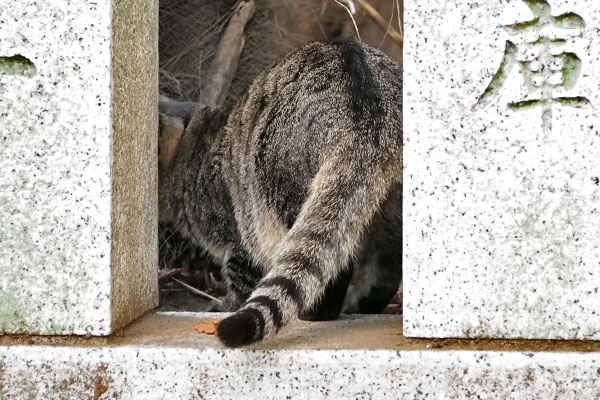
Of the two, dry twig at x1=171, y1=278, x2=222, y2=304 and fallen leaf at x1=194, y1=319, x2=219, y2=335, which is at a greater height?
dry twig at x1=171, y1=278, x2=222, y2=304

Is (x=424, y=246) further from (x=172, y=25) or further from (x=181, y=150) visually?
(x=172, y=25)

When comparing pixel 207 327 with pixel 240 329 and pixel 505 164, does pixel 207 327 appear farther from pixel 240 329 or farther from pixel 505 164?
pixel 505 164

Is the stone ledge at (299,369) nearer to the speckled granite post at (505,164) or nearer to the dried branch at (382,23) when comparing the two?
the speckled granite post at (505,164)

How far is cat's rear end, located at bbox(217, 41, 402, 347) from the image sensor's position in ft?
8.61

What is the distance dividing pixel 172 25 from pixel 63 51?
262cm

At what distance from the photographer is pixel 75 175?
2.49 m

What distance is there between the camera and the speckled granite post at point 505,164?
2.34 meters

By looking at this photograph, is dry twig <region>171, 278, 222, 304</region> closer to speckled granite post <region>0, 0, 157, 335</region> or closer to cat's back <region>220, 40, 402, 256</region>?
cat's back <region>220, 40, 402, 256</region>

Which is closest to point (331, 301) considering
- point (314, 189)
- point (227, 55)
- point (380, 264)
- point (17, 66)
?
point (380, 264)

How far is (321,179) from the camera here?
9.25 ft

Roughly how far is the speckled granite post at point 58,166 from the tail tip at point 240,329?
46 cm

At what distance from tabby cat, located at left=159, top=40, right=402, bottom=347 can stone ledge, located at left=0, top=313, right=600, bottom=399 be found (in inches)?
6.4

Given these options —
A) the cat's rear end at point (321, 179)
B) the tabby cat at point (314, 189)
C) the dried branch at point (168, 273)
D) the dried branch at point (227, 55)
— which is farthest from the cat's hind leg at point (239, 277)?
the dried branch at point (227, 55)

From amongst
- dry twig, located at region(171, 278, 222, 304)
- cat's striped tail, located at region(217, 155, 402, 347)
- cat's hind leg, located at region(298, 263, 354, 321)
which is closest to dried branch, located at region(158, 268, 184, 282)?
dry twig, located at region(171, 278, 222, 304)
